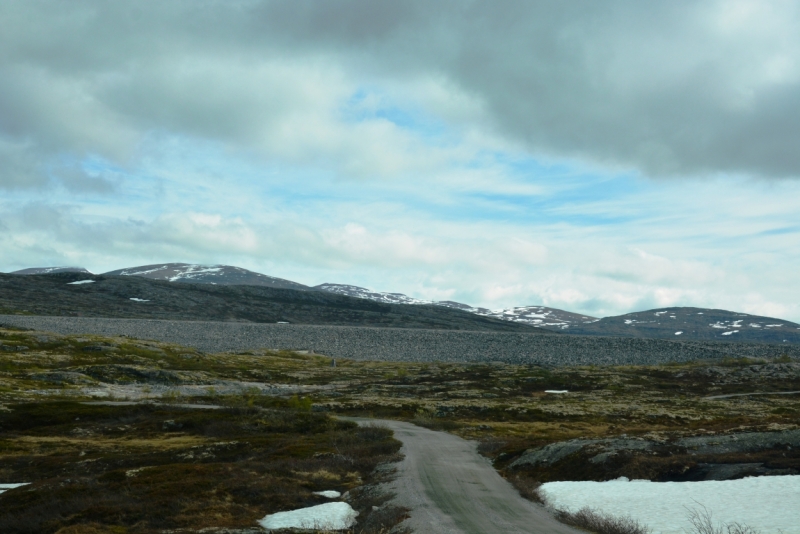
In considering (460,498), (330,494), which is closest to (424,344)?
(330,494)

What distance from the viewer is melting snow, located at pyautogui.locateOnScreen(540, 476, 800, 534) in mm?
20516

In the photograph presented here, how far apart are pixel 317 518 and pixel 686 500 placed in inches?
554

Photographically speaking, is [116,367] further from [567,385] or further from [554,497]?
[554,497]

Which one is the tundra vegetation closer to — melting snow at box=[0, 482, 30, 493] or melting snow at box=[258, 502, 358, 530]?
melting snow at box=[258, 502, 358, 530]

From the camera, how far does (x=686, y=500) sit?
23297 mm

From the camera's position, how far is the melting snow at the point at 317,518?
21141 millimetres

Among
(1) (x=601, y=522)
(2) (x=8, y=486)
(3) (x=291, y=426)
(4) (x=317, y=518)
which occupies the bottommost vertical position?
(2) (x=8, y=486)

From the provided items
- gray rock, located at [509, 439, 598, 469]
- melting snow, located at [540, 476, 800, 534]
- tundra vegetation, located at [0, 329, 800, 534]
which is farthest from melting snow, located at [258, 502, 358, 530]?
gray rock, located at [509, 439, 598, 469]

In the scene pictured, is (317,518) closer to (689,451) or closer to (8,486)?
(689,451)

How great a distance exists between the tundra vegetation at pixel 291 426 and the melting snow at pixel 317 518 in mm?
596

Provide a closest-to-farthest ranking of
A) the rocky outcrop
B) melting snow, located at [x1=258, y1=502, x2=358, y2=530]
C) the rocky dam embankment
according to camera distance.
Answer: melting snow, located at [x1=258, y1=502, x2=358, y2=530], the rocky outcrop, the rocky dam embankment

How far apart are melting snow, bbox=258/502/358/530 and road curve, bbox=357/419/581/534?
84.3 inches

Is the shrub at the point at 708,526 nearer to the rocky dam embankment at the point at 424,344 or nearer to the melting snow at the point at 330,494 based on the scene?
the melting snow at the point at 330,494

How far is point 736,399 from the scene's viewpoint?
73.4 metres
